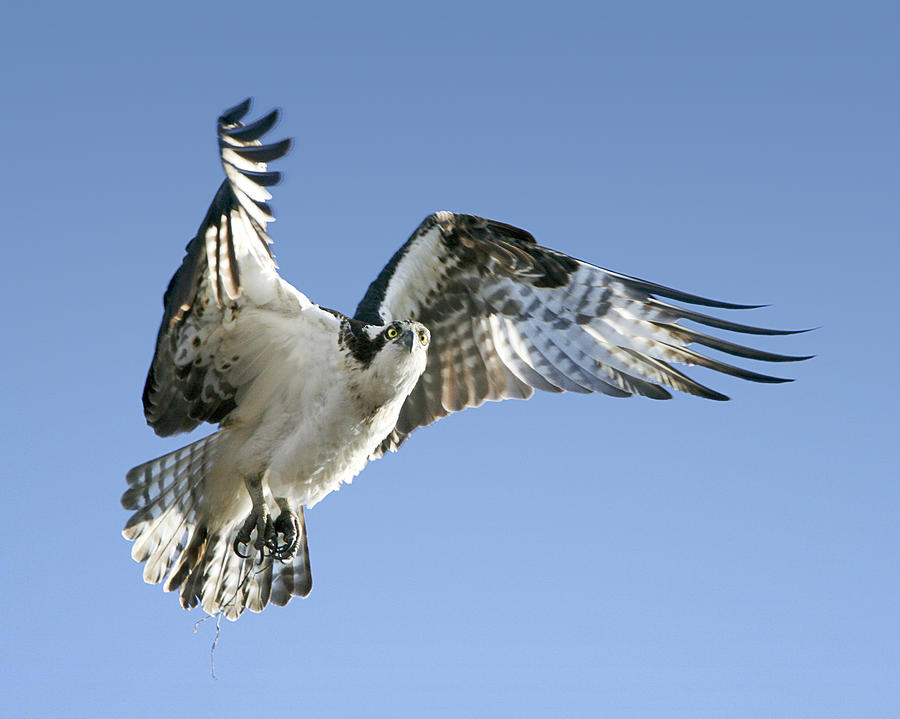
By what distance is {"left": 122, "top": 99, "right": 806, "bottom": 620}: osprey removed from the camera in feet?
18.4

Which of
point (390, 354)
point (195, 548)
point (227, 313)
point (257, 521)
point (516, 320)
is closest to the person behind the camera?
point (390, 354)

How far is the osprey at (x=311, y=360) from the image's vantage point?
5.61 meters

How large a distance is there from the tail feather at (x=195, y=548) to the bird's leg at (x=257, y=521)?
0.32 ft

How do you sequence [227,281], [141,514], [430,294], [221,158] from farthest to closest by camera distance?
[430,294] < [141,514] < [227,281] < [221,158]

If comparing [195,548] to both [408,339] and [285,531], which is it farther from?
[408,339]

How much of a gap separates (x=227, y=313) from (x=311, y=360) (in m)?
0.54

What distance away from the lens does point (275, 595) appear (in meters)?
6.66

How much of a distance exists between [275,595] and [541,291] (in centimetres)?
261

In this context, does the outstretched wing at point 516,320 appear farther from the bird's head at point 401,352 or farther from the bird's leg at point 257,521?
the bird's leg at point 257,521

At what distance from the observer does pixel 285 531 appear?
20.6ft

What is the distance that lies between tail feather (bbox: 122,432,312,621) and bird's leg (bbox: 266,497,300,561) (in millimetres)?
169

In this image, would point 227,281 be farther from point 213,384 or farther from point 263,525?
point 263,525

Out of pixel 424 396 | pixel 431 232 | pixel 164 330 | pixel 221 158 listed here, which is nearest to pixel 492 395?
pixel 424 396

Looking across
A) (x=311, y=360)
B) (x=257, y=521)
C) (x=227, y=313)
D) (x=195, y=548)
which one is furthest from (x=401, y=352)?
(x=195, y=548)
